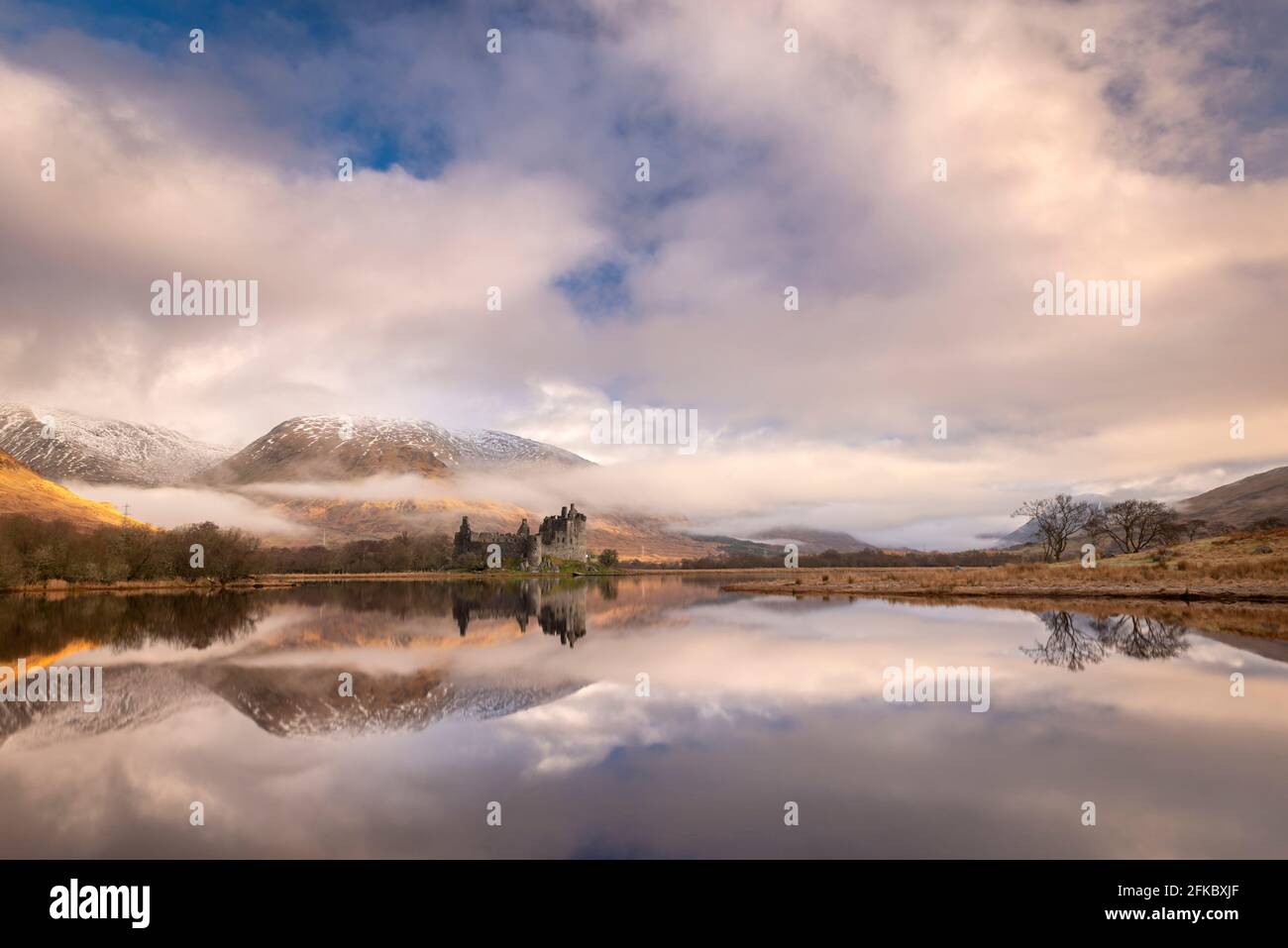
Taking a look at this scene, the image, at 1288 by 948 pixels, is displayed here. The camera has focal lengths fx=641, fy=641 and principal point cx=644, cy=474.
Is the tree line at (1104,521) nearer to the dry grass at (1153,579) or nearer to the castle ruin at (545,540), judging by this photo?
the dry grass at (1153,579)

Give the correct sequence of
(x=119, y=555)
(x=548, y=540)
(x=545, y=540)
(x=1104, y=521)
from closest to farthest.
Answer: (x=119, y=555)
(x=1104, y=521)
(x=548, y=540)
(x=545, y=540)

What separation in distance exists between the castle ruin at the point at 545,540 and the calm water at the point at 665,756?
138919mm

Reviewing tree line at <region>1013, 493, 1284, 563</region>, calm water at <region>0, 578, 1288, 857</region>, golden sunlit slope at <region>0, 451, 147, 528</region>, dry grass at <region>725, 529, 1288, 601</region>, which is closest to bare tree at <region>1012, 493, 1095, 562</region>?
tree line at <region>1013, 493, 1284, 563</region>

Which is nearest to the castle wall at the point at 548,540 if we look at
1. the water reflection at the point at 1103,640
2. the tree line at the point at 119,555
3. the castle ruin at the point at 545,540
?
the castle ruin at the point at 545,540

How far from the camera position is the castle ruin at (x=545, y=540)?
162 m

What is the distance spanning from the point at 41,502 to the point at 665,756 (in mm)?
231460

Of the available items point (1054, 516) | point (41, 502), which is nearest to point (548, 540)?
point (1054, 516)

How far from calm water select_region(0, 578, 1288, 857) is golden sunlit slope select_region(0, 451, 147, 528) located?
587 ft

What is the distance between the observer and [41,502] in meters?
174

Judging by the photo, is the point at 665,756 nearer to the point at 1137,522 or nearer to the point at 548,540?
the point at 1137,522
